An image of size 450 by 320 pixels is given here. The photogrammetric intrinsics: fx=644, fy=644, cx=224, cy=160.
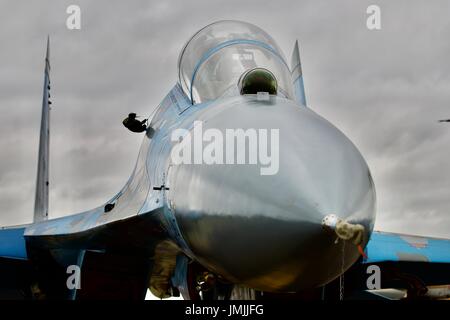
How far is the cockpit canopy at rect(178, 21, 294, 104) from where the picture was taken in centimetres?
618

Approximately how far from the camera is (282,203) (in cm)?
379

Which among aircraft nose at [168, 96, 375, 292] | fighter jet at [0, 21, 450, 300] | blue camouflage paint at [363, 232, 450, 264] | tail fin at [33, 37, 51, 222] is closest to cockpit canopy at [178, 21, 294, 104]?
fighter jet at [0, 21, 450, 300]

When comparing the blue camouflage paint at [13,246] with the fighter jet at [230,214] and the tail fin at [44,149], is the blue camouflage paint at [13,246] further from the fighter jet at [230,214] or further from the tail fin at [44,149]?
the tail fin at [44,149]

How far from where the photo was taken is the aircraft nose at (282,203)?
3752 mm

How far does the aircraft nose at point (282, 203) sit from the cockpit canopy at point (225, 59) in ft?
5.32

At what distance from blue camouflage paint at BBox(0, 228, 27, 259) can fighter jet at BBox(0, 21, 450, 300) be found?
0.7 inches

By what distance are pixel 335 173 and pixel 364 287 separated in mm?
4990

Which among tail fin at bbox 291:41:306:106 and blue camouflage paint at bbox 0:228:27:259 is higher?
tail fin at bbox 291:41:306:106

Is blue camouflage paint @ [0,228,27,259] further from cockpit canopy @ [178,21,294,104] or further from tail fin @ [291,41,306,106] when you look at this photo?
tail fin @ [291,41,306,106]

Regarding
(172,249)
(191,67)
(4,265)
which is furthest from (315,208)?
(4,265)

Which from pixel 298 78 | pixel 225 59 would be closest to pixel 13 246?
pixel 225 59

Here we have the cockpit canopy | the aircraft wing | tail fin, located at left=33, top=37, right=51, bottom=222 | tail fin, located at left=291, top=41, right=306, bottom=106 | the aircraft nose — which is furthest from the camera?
tail fin, located at left=33, top=37, right=51, bottom=222

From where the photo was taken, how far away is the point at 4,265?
8.80m
